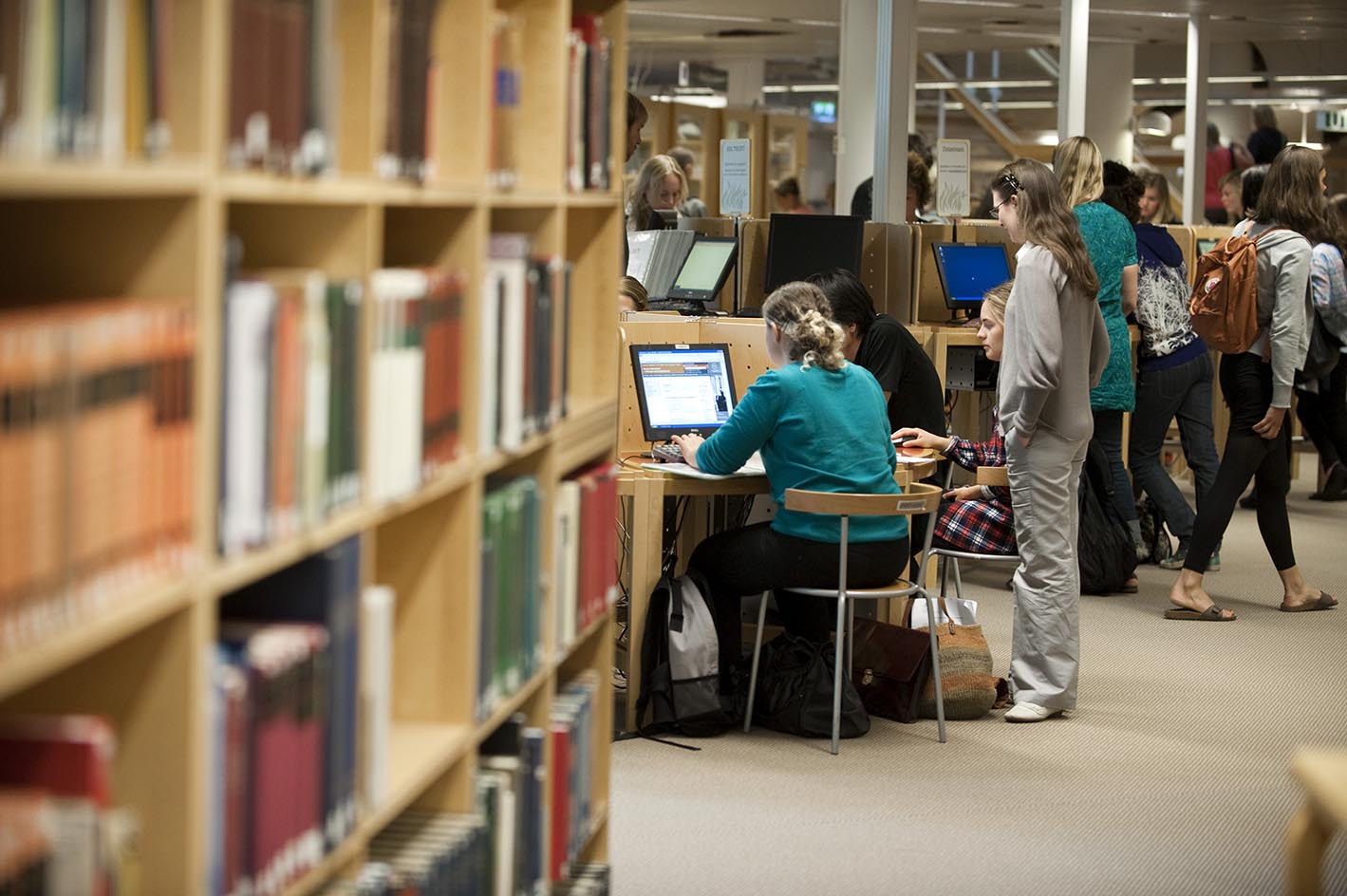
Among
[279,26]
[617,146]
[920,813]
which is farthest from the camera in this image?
[920,813]

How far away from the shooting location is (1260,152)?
37.7ft

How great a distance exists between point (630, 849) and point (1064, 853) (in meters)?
1.02

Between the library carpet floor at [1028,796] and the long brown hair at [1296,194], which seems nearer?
the library carpet floor at [1028,796]

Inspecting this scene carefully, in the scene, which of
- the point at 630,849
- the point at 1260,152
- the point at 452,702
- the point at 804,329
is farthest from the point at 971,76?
the point at 452,702

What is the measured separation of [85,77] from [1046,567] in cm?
388

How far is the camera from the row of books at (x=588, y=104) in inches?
109

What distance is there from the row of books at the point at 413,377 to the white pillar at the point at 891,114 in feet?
18.8

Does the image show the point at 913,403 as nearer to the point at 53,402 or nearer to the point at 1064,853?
the point at 1064,853

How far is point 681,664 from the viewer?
470cm

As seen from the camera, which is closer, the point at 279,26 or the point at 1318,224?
the point at 279,26

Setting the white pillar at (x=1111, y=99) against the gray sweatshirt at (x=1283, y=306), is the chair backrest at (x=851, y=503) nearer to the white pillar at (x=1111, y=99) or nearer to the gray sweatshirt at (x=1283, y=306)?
the gray sweatshirt at (x=1283, y=306)

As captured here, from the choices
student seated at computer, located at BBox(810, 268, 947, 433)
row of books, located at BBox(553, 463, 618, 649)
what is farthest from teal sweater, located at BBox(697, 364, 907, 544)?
row of books, located at BBox(553, 463, 618, 649)

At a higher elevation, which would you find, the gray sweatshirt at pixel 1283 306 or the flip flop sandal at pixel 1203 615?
the gray sweatshirt at pixel 1283 306

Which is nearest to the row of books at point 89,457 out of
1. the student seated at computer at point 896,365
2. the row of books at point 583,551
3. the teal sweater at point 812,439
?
the row of books at point 583,551
